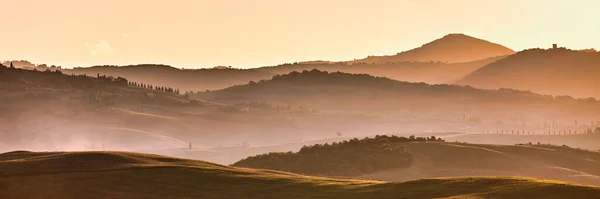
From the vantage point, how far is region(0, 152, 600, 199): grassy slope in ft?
217

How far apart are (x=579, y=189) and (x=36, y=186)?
3862 cm

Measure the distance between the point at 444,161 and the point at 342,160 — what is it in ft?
59.0

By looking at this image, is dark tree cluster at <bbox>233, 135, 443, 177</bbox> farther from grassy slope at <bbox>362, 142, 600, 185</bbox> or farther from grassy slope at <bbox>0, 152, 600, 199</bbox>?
grassy slope at <bbox>0, 152, 600, 199</bbox>

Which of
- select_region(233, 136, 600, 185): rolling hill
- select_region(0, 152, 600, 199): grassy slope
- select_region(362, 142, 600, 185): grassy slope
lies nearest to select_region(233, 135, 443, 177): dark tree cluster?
select_region(233, 136, 600, 185): rolling hill

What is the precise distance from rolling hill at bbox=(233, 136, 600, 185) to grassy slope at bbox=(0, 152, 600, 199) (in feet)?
169

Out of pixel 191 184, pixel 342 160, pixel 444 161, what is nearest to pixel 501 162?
pixel 444 161

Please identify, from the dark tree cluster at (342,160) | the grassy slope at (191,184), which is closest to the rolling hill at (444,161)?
the dark tree cluster at (342,160)

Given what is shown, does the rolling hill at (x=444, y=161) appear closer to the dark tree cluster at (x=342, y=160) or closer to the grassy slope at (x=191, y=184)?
the dark tree cluster at (x=342, y=160)

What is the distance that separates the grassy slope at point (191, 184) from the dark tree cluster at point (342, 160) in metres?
50.6

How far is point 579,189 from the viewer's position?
6088 cm

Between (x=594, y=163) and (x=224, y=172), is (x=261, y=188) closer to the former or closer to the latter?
(x=224, y=172)

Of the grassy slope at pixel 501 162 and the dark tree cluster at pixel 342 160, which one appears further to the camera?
the grassy slope at pixel 501 162

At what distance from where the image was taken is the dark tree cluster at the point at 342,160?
140 m

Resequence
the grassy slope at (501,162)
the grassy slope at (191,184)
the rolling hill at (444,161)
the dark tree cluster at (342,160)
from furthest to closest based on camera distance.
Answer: the grassy slope at (501,162) < the rolling hill at (444,161) < the dark tree cluster at (342,160) < the grassy slope at (191,184)
